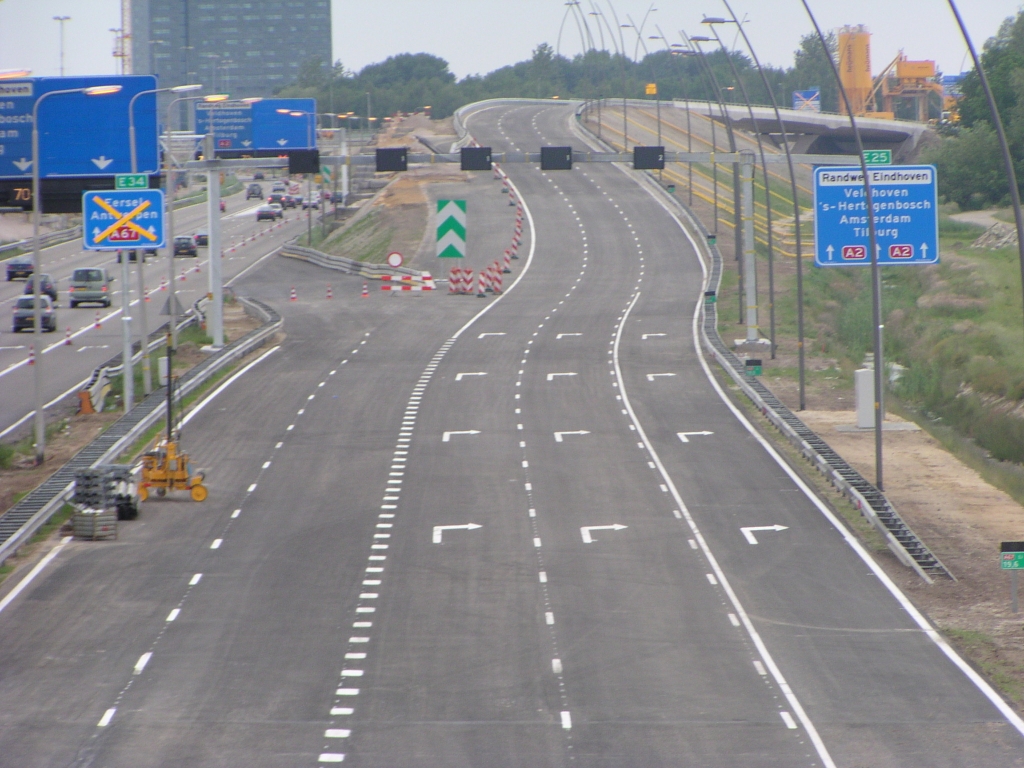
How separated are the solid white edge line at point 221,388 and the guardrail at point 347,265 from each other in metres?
20.0

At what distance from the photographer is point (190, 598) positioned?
2216 centimetres

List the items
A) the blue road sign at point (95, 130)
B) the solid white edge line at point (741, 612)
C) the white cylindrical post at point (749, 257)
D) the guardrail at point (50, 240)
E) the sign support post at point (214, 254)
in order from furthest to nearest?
the guardrail at point (50, 240) → the white cylindrical post at point (749, 257) → the sign support post at point (214, 254) → the blue road sign at point (95, 130) → the solid white edge line at point (741, 612)

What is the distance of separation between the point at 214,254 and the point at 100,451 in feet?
52.2

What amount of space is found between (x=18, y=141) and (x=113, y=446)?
10572mm

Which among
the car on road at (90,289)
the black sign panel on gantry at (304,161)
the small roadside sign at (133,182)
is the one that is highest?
the black sign panel on gantry at (304,161)

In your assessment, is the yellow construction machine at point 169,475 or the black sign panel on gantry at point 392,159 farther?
the black sign panel on gantry at point 392,159

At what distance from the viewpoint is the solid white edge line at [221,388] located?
37.5 m

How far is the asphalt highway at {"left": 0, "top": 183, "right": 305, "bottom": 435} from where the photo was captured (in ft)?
145

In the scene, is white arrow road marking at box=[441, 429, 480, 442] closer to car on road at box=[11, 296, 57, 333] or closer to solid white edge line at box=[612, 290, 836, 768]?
solid white edge line at box=[612, 290, 836, 768]

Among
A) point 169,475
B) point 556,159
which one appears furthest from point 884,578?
point 556,159

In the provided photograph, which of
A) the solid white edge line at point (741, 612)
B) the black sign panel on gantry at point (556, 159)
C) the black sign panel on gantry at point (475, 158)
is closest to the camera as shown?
the solid white edge line at point (741, 612)

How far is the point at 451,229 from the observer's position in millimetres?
65625

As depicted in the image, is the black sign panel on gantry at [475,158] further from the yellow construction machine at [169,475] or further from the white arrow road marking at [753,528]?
the white arrow road marking at [753,528]

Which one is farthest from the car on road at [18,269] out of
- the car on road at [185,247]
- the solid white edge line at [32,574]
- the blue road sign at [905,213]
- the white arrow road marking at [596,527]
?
the white arrow road marking at [596,527]
